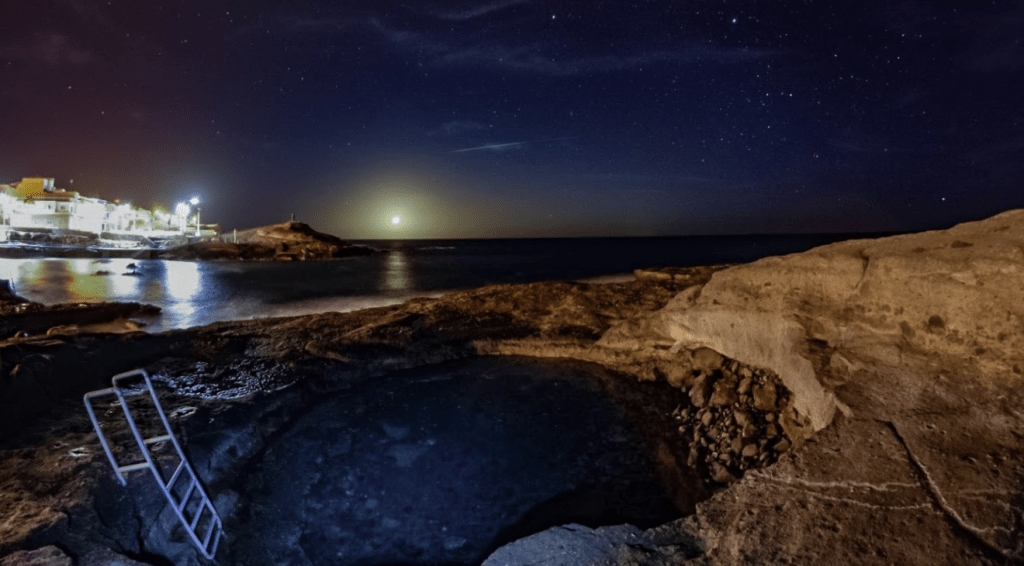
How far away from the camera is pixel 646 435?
288 inches

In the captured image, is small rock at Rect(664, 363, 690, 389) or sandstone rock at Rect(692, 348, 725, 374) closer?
sandstone rock at Rect(692, 348, 725, 374)

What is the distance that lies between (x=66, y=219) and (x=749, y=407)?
88.7 metres

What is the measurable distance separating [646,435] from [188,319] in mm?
21200

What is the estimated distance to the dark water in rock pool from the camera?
17.4 feet

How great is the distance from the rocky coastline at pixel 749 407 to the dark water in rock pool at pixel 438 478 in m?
0.52

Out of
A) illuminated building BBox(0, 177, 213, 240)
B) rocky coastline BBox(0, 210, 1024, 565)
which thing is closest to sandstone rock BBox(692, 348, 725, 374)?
rocky coastline BBox(0, 210, 1024, 565)

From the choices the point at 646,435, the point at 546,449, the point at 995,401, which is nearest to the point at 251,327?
the point at 546,449

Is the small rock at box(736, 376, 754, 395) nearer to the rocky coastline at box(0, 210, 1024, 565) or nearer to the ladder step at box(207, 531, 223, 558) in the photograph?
the rocky coastline at box(0, 210, 1024, 565)

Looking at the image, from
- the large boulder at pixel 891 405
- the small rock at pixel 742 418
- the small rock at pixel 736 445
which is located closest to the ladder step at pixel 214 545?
the large boulder at pixel 891 405

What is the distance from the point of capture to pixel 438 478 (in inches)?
251

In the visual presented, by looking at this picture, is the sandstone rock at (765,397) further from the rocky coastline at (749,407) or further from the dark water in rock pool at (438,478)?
the dark water in rock pool at (438,478)

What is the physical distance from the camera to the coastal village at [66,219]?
60.2 metres

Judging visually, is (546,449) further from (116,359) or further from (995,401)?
(116,359)

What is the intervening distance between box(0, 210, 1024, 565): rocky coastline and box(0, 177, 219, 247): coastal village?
7027 centimetres
